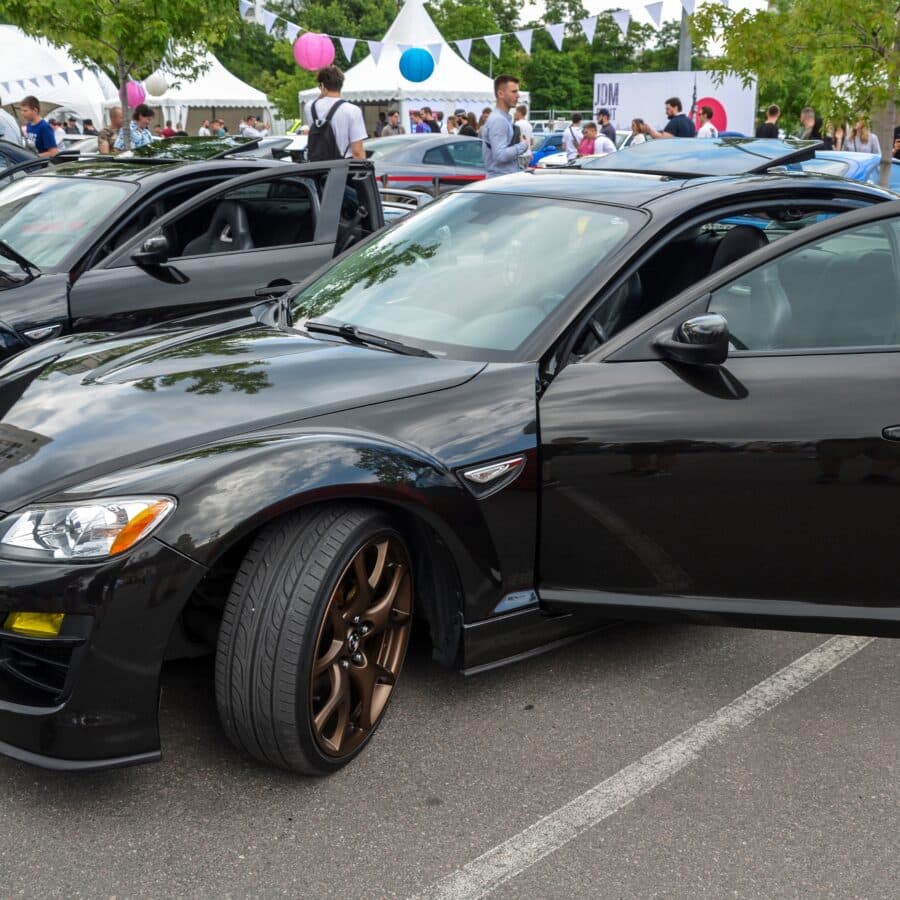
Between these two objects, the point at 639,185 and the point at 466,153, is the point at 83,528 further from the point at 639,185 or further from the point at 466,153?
the point at 466,153

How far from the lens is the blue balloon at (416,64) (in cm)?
2942

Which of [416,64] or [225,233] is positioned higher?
[416,64]

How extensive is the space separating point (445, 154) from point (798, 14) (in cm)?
775

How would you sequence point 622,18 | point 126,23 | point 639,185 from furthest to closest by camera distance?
point 622,18 → point 126,23 → point 639,185

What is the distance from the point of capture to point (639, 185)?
12.7 ft

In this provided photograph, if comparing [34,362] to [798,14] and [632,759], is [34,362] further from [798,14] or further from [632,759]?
[798,14]

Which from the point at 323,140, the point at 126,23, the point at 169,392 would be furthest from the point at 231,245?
the point at 126,23

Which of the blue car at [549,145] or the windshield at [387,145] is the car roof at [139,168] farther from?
the blue car at [549,145]

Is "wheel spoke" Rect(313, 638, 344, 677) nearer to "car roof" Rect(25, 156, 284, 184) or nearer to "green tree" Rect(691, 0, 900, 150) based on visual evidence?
"car roof" Rect(25, 156, 284, 184)

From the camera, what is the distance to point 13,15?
12.9m

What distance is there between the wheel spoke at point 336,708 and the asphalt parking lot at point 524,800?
128mm

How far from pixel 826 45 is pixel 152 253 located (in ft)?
19.0

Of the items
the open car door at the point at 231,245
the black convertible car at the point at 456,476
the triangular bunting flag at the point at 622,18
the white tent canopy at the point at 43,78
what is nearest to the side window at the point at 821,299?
the black convertible car at the point at 456,476

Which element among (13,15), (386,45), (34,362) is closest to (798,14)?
(34,362)
